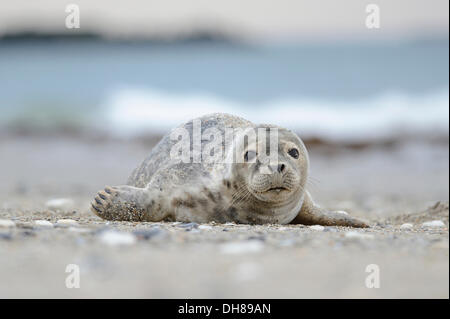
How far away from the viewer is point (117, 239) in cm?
346

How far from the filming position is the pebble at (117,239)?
342 cm

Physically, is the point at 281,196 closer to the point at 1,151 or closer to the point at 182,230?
the point at 182,230

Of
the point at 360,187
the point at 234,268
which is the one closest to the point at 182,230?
the point at 234,268

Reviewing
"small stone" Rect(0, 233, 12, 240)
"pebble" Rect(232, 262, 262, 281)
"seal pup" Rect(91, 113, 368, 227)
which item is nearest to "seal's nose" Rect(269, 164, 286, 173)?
"seal pup" Rect(91, 113, 368, 227)

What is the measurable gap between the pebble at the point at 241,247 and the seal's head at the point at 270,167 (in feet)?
3.79

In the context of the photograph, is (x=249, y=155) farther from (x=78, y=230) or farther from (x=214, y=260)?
(x=214, y=260)

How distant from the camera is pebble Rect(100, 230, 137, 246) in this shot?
11.2ft

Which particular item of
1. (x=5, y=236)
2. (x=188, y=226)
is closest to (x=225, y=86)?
(x=188, y=226)

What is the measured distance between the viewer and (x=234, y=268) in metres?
2.94

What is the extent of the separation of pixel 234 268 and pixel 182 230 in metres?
1.30

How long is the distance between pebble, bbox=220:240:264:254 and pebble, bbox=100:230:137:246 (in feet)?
1.75

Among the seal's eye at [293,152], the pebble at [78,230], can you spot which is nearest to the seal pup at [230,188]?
the seal's eye at [293,152]

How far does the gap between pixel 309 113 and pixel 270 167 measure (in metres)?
14.4
